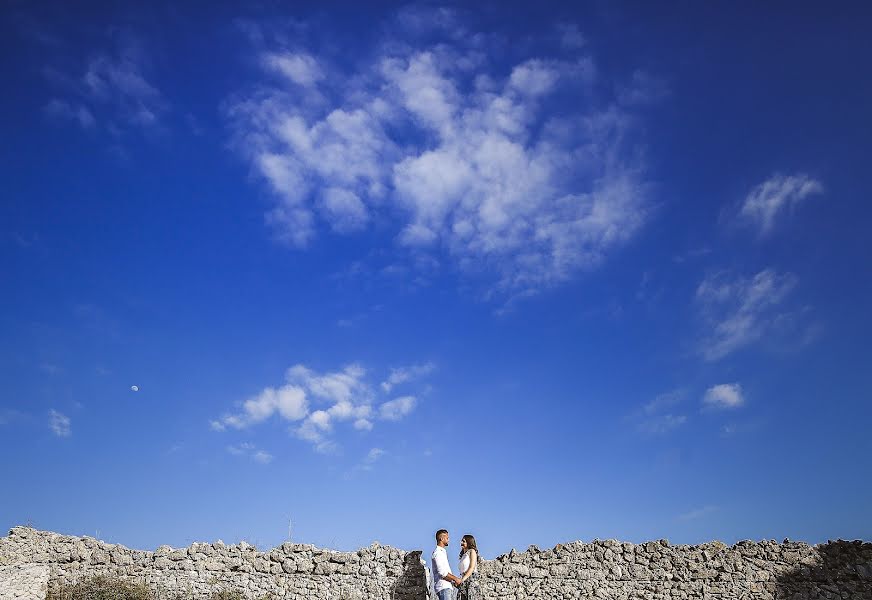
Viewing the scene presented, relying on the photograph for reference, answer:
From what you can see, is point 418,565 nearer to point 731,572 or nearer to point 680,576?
point 680,576

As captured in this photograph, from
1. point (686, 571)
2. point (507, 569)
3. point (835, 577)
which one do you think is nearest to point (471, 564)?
point (507, 569)

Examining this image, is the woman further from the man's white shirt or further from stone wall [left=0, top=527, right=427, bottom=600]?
stone wall [left=0, top=527, right=427, bottom=600]

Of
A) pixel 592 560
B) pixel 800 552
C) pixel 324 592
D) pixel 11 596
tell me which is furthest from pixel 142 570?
pixel 800 552

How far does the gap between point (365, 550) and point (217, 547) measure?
343 cm

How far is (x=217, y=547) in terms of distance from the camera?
1452cm

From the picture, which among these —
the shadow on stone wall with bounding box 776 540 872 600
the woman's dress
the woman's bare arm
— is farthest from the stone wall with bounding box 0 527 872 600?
the woman's bare arm

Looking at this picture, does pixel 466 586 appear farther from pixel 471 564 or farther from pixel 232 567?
pixel 232 567

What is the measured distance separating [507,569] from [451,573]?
459cm

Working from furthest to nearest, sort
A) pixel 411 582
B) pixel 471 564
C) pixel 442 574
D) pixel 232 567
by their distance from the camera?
1. pixel 232 567
2. pixel 411 582
3. pixel 471 564
4. pixel 442 574

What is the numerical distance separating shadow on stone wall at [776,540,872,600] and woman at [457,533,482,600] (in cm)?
786

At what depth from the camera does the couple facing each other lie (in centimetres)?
1047

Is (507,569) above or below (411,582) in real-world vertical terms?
above

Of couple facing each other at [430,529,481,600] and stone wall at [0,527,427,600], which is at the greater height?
stone wall at [0,527,427,600]

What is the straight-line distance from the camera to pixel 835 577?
1447cm
